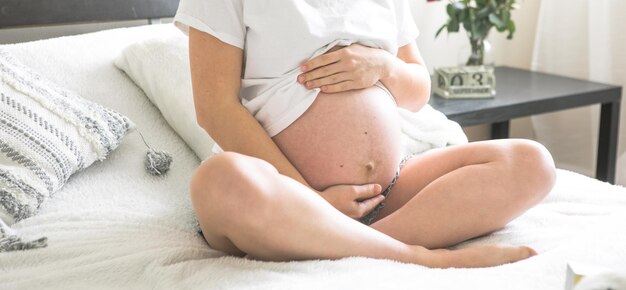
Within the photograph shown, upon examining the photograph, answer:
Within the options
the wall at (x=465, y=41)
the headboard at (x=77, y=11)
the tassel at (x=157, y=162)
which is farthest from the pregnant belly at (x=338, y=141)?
the wall at (x=465, y=41)

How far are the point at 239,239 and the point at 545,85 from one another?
4.84 ft

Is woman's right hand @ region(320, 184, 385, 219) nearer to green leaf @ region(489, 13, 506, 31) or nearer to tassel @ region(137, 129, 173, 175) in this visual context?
tassel @ region(137, 129, 173, 175)

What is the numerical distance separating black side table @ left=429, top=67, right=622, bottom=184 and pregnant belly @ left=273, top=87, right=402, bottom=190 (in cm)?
78

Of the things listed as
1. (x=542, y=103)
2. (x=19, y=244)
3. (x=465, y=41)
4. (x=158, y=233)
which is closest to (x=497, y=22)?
(x=542, y=103)

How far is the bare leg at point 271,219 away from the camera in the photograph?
965 mm

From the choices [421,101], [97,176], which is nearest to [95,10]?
[97,176]

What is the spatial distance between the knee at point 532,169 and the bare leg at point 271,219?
0.13 m

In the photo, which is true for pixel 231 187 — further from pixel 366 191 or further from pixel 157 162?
pixel 157 162

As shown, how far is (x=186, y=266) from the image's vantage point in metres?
1.01

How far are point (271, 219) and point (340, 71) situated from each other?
1.03ft

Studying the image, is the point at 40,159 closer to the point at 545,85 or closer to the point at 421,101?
the point at 421,101

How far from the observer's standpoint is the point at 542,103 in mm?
2064

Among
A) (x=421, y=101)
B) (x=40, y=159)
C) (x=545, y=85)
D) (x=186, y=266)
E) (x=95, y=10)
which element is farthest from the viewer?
(x=545, y=85)

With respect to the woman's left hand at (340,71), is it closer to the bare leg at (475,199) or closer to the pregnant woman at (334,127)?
the pregnant woman at (334,127)
